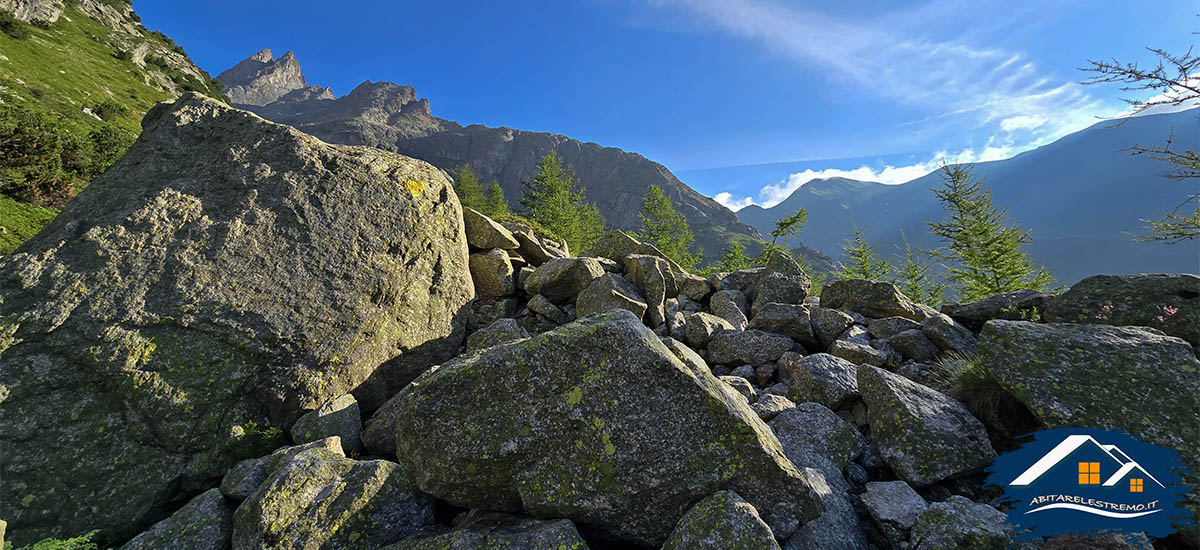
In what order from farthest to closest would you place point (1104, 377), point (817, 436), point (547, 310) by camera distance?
point (547, 310) < point (817, 436) < point (1104, 377)

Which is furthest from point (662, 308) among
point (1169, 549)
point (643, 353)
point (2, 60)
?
point (2, 60)

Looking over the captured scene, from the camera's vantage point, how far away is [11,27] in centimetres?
7719

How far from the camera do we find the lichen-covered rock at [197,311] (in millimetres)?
6547

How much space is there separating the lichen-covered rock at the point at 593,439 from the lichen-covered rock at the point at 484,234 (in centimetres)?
897

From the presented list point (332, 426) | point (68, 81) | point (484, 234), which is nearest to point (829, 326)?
point (484, 234)

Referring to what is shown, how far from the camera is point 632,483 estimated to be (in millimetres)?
4867

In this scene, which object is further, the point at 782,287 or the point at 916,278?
the point at 916,278

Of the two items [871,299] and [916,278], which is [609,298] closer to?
[871,299]

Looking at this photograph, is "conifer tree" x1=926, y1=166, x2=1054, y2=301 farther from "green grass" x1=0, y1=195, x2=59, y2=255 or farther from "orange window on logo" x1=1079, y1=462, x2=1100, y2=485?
"green grass" x1=0, y1=195, x2=59, y2=255

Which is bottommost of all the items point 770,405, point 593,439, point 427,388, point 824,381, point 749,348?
point 770,405

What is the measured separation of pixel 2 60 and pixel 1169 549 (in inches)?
4594

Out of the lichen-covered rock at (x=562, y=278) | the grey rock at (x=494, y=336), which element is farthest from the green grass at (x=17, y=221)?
the lichen-covered rock at (x=562, y=278)

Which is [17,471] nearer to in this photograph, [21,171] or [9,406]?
[9,406]

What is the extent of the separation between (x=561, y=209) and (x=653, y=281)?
37832mm
